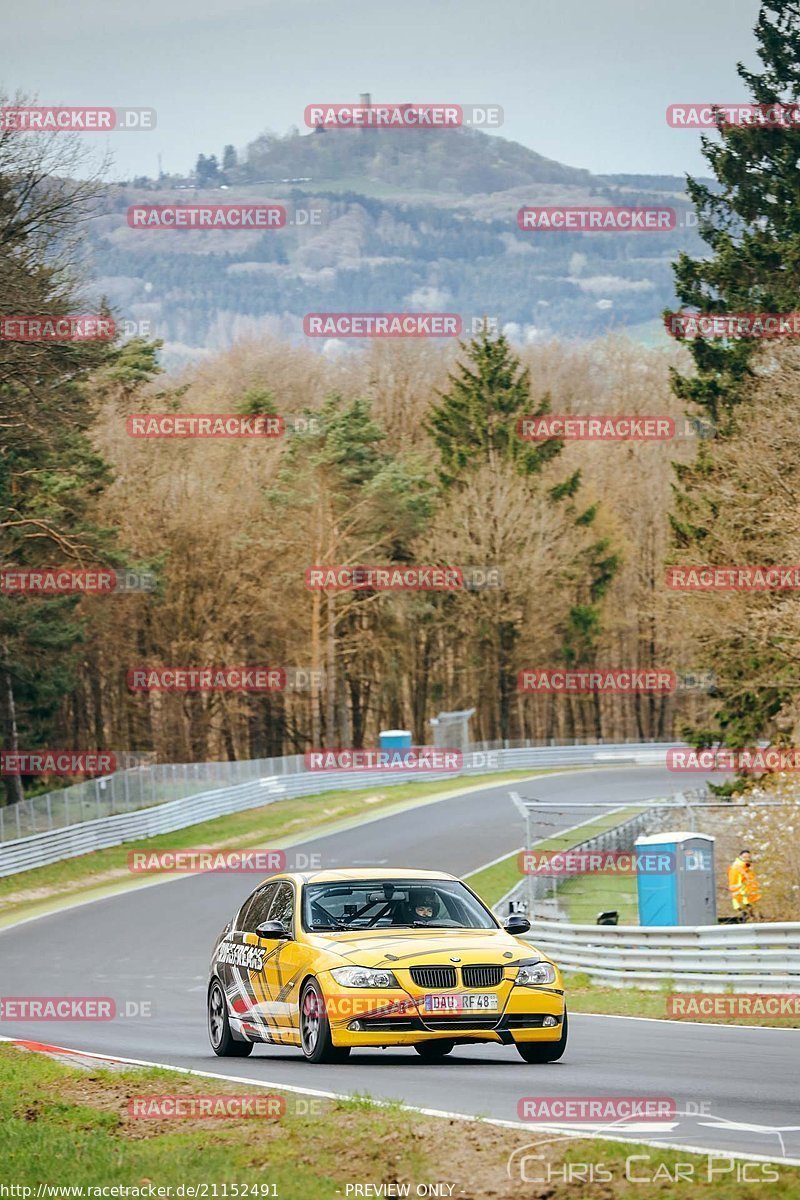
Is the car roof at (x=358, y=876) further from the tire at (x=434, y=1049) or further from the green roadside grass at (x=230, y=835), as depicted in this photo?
the green roadside grass at (x=230, y=835)

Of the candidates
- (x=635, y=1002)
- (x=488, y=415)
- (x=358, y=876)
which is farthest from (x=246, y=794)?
(x=358, y=876)

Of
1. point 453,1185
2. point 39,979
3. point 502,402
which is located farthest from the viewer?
point 502,402

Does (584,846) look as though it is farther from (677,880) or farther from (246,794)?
(246,794)

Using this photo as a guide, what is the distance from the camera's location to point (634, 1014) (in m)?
19.8

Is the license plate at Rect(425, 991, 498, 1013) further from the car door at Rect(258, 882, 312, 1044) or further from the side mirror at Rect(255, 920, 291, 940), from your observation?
the side mirror at Rect(255, 920, 291, 940)

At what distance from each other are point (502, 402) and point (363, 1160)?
3053 inches

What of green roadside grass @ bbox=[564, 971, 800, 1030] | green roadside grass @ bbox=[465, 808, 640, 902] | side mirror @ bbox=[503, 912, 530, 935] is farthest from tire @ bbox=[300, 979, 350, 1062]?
green roadside grass @ bbox=[465, 808, 640, 902]

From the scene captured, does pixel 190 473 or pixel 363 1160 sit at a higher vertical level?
pixel 190 473

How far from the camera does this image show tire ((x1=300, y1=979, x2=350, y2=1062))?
12.6 meters

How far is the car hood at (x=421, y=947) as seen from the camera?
12391 mm

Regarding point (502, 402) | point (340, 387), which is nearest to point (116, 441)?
point (502, 402)

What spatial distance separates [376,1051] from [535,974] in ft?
8.31

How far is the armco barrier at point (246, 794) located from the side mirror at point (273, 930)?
30.4 metres

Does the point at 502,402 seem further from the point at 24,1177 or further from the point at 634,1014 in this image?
the point at 24,1177
